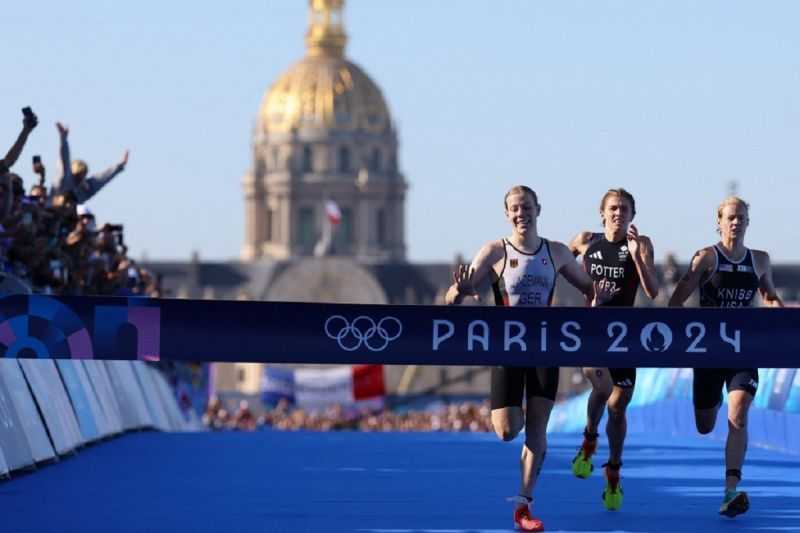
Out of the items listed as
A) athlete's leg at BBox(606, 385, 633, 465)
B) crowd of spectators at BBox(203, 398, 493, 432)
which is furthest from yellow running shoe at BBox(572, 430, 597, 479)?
crowd of spectators at BBox(203, 398, 493, 432)

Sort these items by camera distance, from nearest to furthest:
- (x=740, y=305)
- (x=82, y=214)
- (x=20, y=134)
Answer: (x=740, y=305)
(x=20, y=134)
(x=82, y=214)

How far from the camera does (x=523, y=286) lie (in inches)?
512

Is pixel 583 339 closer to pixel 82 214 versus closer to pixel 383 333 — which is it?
pixel 383 333

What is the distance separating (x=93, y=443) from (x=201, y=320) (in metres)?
7.87

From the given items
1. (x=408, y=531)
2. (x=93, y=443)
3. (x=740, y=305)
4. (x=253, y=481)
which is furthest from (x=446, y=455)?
(x=408, y=531)

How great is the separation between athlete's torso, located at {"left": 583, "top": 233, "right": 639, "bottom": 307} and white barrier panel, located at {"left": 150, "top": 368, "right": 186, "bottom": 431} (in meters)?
16.5

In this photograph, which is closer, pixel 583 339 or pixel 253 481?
pixel 583 339

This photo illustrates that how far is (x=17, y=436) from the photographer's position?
1546cm

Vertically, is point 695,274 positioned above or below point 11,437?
above

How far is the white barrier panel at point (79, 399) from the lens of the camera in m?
19.1

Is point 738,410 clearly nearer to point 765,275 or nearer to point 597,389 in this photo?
point 765,275

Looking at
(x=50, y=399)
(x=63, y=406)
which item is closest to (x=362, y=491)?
(x=50, y=399)

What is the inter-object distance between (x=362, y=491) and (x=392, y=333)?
2014 millimetres

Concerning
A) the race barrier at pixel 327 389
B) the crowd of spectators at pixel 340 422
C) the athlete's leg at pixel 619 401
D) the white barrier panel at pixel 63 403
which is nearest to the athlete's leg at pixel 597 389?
the athlete's leg at pixel 619 401
